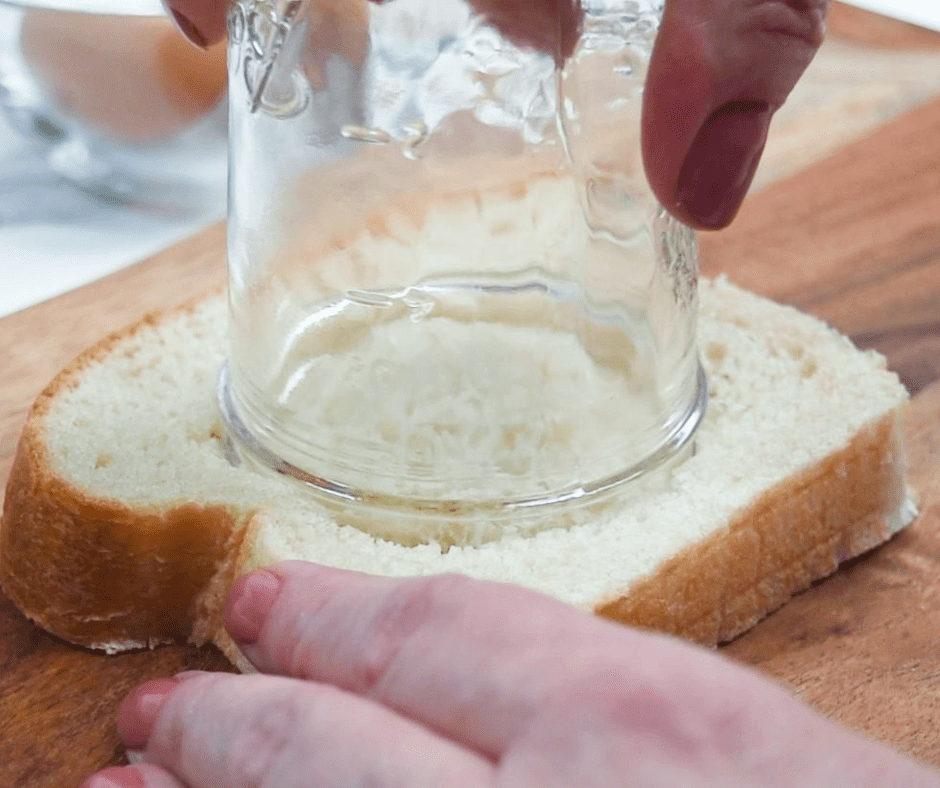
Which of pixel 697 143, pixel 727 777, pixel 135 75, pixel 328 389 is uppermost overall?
pixel 697 143

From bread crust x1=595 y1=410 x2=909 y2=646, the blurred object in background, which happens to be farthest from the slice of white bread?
the blurred object in background

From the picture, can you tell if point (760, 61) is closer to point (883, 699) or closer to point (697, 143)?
point (697, 143)

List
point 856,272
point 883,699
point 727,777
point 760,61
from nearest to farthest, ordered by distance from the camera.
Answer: point 727,777 → point 760,61 → point 883,699 → point 856,272

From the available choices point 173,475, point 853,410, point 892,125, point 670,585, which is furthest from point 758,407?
point 892,125

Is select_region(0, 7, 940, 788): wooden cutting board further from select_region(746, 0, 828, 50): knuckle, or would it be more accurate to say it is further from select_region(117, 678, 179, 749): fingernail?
select_region(746, 0, 828, 50): knuckle

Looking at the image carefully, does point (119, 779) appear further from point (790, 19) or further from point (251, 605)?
point (790, 19)

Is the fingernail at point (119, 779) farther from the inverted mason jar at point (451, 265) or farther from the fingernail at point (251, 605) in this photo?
the inverted mason jar at point (451, 265)

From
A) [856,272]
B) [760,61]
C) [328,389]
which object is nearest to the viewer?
[760,61]

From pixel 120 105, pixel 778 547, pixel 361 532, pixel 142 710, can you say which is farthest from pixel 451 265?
pixel 120 105
